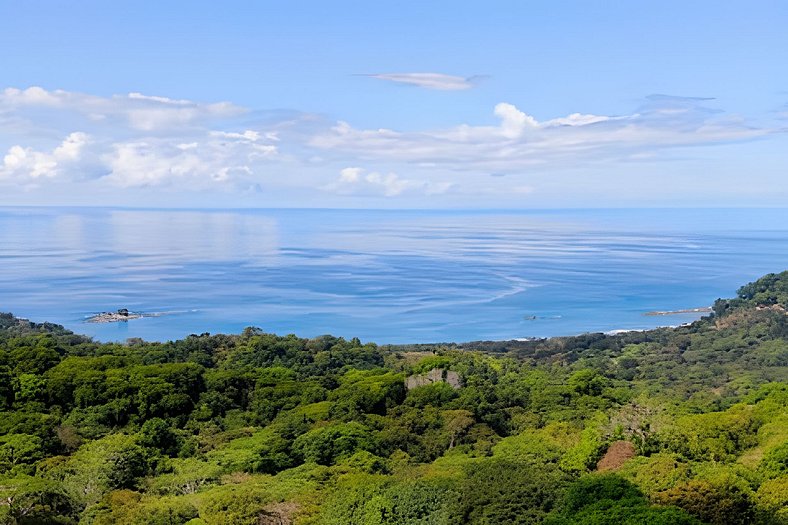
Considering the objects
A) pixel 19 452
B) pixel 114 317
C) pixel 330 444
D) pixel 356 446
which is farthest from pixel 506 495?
pixel 114 317

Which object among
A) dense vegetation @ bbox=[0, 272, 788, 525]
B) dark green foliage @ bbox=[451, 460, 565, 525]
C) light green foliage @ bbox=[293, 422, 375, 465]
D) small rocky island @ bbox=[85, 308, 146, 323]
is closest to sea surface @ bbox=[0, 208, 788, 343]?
small rocky island @ bbox=[85, 308, 146, 323]

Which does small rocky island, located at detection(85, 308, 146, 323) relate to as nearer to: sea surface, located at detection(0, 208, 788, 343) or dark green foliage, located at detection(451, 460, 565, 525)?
sea surface, located at detection(0, 208, 788, 343)

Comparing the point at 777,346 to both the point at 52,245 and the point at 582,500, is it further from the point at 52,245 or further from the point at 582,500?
the point at 52,245

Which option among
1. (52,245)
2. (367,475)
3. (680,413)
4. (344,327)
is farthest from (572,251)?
(367,475)

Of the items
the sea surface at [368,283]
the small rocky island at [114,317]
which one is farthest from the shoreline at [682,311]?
the small rocky island at [114,317]

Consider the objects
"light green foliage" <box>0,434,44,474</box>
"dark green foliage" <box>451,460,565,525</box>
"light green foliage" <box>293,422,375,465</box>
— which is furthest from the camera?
"light green foliage" <box>293,422,375,465</box>

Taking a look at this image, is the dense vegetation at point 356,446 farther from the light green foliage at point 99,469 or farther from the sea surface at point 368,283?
the sea surface at point 368,283
